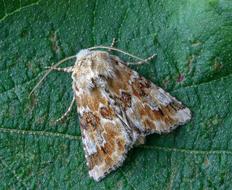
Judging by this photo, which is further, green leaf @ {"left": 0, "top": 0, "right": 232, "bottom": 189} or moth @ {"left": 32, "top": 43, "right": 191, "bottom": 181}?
moth @ {"left": 32, "top": 43, "right": 191, "bottom": 181}

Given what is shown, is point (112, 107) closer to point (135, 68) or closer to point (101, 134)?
point (101, 134)

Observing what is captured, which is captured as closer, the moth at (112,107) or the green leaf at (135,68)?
the green leaf at (135,68)

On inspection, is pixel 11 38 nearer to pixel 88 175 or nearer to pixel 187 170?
pixel 88 175

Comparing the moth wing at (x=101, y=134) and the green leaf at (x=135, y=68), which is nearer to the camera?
the green leaf at (x=135, y=68)

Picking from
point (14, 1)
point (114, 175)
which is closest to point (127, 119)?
point (114, 175)
